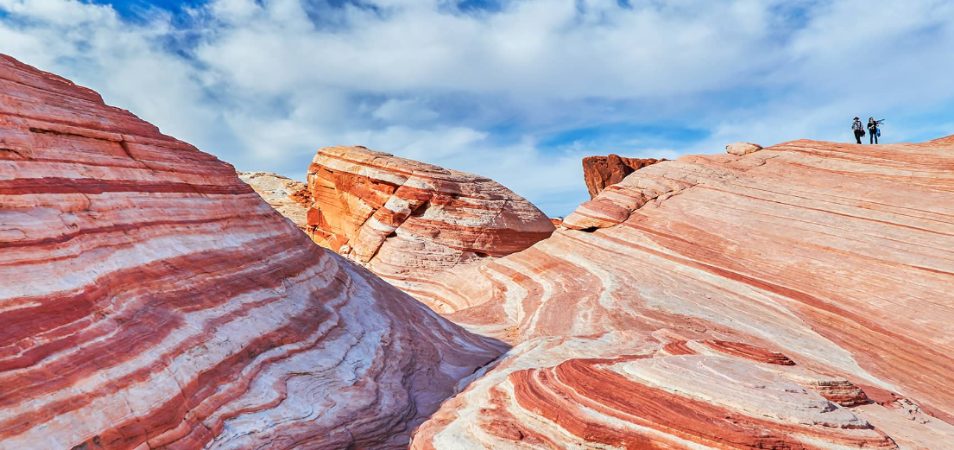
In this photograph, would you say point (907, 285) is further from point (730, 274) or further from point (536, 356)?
point (536, 356)

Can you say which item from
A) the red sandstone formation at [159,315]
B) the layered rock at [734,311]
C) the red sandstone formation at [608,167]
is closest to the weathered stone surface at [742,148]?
the layered rock at [734,311]

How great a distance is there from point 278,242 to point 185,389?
340cm

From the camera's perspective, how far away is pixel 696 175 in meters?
16.9

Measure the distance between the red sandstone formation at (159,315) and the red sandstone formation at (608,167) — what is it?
30.1 meters

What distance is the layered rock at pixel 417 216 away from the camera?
71.7 feet

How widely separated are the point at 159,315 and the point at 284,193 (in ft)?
93.7

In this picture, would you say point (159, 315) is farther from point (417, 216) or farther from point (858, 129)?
point (858, 129)

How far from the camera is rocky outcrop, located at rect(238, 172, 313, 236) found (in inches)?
1176

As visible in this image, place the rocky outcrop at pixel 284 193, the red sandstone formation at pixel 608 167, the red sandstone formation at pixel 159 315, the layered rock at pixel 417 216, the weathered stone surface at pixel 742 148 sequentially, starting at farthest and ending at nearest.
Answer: the red sandstone formation at pixel 608 167, the rocky outcrop at pixel 284 193, the layered rock at pixel 417 216, the weathered stone surface at pixel 742 148, the red sandstone formation at pixel 159 315

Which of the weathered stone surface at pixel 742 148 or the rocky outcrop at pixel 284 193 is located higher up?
the rocky outcrop at pixel 284 193

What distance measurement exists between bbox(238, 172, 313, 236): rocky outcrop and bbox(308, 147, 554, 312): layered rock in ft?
15.6

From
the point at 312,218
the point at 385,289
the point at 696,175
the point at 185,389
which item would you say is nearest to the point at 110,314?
the point at 185,389

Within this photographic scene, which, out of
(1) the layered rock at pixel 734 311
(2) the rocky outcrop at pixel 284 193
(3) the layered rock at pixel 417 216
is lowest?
(1) the layered rock at pixel 734 311

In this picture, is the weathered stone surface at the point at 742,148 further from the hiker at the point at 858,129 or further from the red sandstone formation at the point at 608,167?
the red sandstone formation at the point at 608,167
